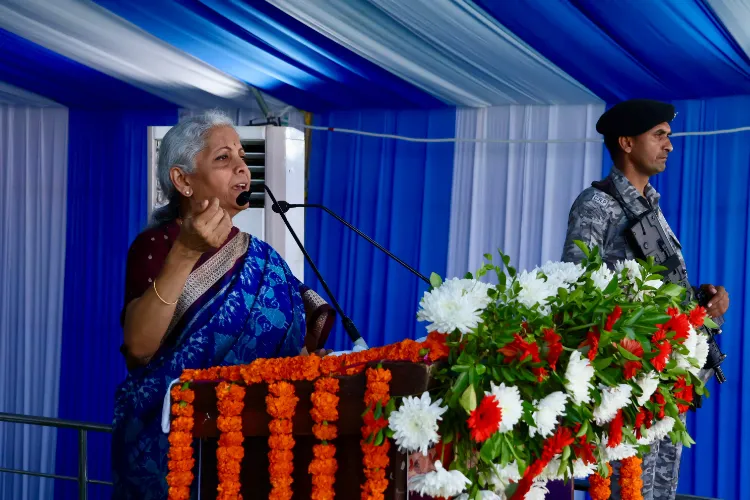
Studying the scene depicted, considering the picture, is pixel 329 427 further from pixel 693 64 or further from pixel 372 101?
pixel 372 101

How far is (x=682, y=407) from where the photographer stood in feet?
5.33

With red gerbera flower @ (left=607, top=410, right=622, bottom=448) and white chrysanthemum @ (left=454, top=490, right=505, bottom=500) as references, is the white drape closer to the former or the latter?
red gerbera flower @ (left=607, top=410, right=622, bottom=448)

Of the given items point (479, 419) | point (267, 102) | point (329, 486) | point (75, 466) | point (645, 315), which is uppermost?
point (267, 102)

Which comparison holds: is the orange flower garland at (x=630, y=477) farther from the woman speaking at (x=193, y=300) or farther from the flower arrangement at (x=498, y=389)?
the woman speaking at (x=193, y=300)

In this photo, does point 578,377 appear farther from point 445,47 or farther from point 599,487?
point 445,47

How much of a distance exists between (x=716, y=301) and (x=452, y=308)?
166cm

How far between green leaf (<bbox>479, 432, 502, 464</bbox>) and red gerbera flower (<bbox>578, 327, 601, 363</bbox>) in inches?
8.5

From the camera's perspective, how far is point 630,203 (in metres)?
2.69

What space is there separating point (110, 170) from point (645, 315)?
5.02 metres

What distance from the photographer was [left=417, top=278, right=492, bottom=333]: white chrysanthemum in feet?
3.96

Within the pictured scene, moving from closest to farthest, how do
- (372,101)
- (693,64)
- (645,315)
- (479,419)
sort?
(479,419) → (645,315) → (693,64) → (372,101)

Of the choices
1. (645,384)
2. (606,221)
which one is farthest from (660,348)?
(606,221)

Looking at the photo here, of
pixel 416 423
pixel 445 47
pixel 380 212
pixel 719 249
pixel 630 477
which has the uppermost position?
pixel 445 47

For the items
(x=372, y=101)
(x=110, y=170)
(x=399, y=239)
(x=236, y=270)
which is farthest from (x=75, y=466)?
(x=236, y=270)
